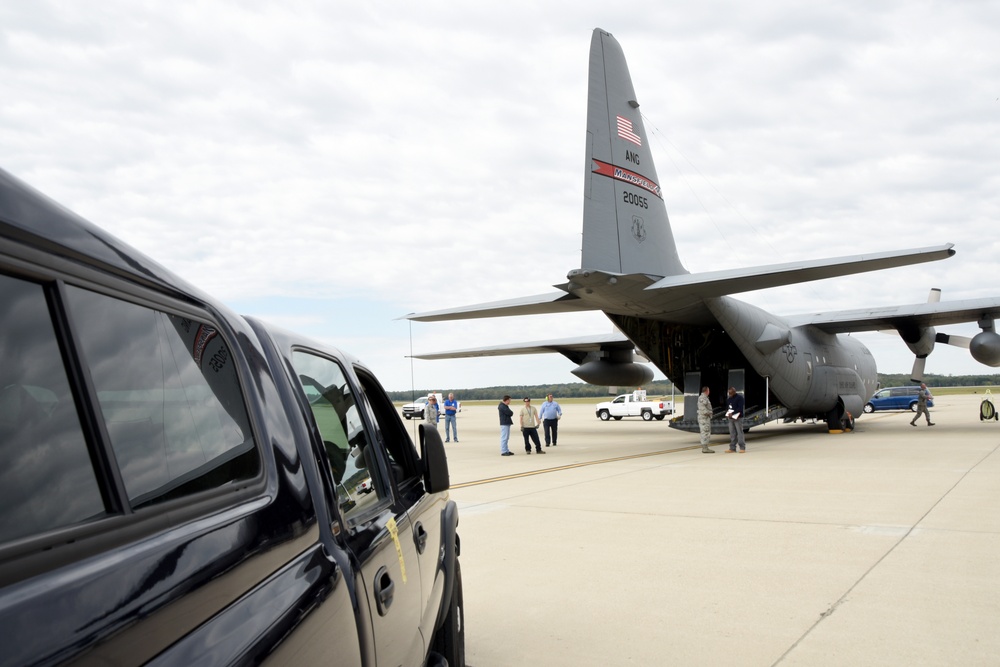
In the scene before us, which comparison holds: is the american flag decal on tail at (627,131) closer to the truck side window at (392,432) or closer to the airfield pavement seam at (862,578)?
the airfield pavement seam at (862,578)

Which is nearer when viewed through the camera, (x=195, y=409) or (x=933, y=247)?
(x=195, y=409)

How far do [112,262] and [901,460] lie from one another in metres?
14.9

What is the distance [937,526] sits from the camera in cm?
755

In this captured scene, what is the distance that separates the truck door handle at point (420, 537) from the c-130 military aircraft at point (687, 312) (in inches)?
485

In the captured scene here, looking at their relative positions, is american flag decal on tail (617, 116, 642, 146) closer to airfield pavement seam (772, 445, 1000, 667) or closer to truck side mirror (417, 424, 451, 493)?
airfield pavement seam (772, 445, 1000, 667)

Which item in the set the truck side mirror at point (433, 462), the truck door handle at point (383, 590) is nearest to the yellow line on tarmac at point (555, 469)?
the truck side mirror at point (433, 462)

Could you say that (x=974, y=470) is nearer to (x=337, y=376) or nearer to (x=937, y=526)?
(x=937, y=526)

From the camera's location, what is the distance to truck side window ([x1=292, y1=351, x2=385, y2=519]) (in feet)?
8.05

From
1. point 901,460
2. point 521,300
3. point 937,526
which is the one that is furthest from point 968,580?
point 521,300

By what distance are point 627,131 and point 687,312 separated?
→ 179 inches

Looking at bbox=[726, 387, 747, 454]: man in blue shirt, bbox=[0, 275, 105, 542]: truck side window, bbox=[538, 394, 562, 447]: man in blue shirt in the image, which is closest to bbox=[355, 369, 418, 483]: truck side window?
bbox=[0, 275, 105, 542]: truck side window

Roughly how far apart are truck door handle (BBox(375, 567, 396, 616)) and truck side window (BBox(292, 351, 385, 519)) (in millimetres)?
199

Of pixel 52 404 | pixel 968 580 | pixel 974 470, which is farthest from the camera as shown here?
pixel 974 470

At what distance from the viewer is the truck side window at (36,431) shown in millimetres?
1094
